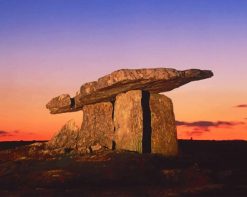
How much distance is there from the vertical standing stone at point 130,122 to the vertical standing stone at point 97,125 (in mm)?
1333

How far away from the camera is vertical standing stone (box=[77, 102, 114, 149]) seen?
1702 cm

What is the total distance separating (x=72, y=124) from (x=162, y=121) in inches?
217

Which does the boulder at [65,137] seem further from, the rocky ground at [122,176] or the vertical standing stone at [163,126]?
the rocky ground at [122,176]

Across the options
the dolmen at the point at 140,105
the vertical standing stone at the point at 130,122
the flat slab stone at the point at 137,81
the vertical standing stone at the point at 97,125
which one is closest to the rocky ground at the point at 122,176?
the vertical standing stone at the point at 130,122

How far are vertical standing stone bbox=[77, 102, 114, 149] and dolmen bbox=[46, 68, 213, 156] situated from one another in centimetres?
5

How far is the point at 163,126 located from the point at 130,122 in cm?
121

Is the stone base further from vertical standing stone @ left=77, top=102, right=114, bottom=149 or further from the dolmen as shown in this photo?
vertical standing stone @ left=77, top=102, right=114, bottom=149

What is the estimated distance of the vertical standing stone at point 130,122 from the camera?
578 inches

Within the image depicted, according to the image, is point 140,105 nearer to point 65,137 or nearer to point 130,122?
point 130,122

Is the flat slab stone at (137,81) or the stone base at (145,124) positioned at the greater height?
the flat slab stone at (137,81)

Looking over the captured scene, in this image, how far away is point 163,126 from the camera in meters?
15.2

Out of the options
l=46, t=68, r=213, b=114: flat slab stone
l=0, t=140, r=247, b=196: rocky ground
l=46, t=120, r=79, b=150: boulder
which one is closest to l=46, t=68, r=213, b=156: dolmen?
l=46, t=68, r=213, b=114: flat slab stone

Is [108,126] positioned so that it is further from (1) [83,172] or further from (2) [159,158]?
(1) [83,172]

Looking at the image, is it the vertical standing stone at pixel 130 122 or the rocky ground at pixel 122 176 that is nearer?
the rocky ground at pixel 122 176
